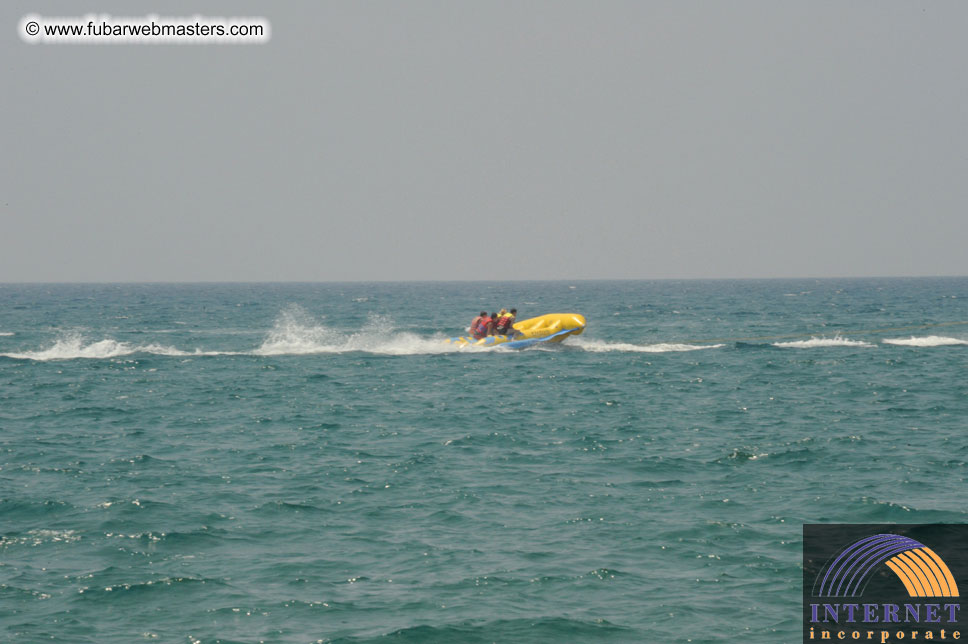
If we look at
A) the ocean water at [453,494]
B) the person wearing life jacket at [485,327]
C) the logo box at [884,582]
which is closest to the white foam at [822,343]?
the ocean water at [453,494]

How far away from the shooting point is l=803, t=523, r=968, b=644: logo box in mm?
9656

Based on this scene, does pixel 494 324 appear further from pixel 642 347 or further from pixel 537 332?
pixel 642 347

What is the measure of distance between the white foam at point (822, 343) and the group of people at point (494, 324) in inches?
479

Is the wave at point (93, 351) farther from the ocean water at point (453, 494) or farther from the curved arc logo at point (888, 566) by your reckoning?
the curved arc logo at point (888, 566)

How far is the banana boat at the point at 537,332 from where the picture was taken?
35281 millimetres

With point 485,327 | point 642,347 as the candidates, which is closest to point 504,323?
point 485,327

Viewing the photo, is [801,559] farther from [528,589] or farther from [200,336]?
[200,336]

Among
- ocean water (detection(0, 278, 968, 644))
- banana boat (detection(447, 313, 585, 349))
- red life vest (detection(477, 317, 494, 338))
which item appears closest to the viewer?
ocean water (detection(0, 278, 968, 644))

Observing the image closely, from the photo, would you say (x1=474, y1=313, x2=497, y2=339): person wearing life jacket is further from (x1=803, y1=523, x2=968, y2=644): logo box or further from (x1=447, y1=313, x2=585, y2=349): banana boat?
(x1=803, y1=523, x2=968, y2=644): logo box

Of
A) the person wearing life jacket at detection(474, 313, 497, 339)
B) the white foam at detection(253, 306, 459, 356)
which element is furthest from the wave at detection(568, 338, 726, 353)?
the white foam at detection(253, 306, 459, 356)

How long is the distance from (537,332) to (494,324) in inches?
69.7

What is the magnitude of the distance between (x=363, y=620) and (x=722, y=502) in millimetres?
6365

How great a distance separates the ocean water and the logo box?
0.28 m

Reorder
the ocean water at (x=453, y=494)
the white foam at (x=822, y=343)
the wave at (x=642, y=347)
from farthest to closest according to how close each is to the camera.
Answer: the white foam at (x=822, y=343)
the wave at (x=642, y=347)
the ocean water at (x=453, y=494)
